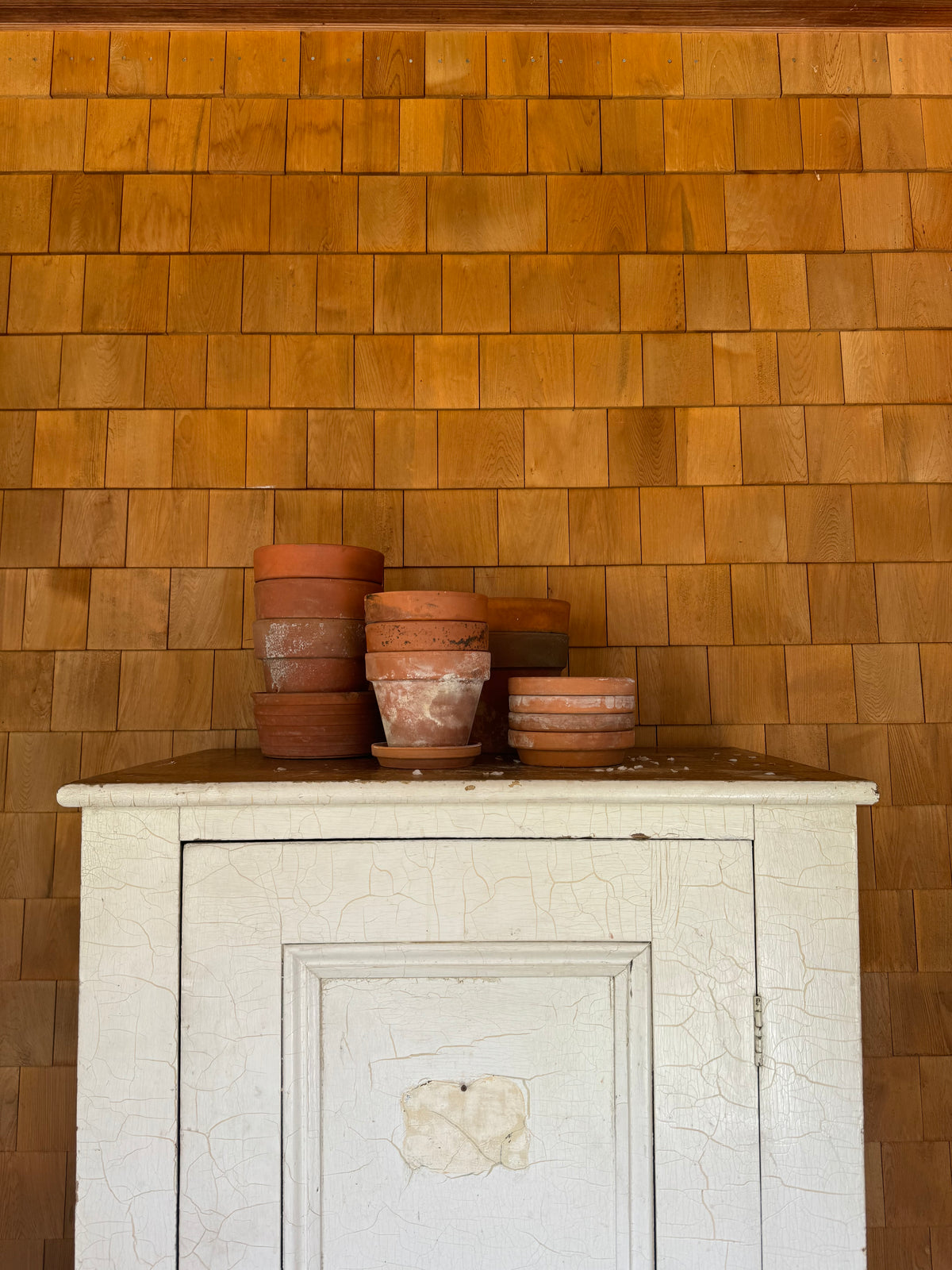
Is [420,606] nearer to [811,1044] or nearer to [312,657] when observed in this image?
[312,657]

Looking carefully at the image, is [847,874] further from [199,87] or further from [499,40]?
[199,87]

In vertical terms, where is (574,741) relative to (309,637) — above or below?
below

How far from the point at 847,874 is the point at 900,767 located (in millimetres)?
816

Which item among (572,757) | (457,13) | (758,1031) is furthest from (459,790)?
(457,13)

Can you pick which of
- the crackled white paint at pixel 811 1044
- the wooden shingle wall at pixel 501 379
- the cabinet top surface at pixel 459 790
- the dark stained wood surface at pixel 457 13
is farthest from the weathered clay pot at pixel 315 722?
the dark stained wood surface at pixel 457 13

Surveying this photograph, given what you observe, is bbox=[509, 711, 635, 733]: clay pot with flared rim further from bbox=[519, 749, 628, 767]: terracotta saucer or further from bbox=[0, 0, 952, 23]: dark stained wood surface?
bbox=[0, 0, 952, 23]: dark stained wood surface

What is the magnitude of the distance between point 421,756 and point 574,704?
0.22 metres

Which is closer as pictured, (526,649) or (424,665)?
(424,665)

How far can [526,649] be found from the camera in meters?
1.40

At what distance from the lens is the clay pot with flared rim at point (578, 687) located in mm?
1170

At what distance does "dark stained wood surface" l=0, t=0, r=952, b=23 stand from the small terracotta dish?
1542mm

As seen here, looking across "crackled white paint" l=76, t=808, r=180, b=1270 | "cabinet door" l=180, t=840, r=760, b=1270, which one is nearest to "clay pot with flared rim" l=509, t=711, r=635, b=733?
"cabinet door" l=180, t=840, r=760, b=1270

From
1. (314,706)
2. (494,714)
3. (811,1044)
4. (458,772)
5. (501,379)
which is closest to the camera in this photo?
(811,1044)

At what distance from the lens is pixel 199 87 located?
1.78 metres
